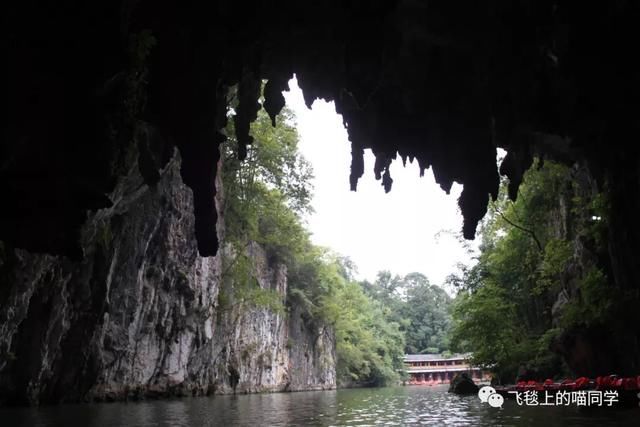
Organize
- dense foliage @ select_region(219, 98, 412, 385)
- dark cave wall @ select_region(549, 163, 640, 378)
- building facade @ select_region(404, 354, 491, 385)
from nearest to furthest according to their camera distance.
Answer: dark cave wall @ select_region(549, 163, 640, 378) < dense foliage @ select_region(219, 98, 412, 385) < building facade @ select_region(404, 354, 491, 385)

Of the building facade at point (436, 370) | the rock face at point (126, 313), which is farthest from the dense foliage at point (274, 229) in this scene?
the building facade at point (436, 370)

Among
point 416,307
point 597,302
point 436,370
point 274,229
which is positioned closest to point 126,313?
point 274,229

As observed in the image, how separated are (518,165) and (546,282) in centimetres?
1178

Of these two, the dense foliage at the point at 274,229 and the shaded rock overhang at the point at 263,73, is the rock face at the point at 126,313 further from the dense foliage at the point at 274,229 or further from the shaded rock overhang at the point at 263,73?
the shaded rock overhang at the point at 263,73

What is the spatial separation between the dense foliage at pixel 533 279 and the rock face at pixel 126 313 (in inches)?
445

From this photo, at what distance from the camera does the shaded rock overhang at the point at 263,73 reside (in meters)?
6.79

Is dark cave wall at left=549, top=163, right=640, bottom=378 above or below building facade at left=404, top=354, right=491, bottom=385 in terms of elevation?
above

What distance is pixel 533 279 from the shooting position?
963 inches

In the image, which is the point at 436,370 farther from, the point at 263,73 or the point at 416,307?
the point at 263,73

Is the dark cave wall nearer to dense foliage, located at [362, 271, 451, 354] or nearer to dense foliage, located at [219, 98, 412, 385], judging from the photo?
dense foliage, located at [219, 98, 412, 385]

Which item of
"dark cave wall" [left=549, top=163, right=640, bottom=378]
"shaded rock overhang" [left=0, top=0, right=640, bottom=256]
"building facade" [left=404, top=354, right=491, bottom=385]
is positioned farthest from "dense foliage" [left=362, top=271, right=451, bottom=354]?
"shaded rock overhang" [left=0, top=0, right=640, bottom=256]

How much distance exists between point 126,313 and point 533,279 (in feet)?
52.6

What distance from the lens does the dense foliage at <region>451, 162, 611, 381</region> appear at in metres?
16.4

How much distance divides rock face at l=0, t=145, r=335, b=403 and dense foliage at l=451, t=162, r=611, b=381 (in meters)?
11.3
